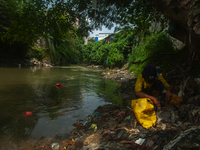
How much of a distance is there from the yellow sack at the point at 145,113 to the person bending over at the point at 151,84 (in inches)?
10.7

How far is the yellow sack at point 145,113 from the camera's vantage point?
7.88ft

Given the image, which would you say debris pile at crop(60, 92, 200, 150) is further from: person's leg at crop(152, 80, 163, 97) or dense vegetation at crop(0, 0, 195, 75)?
dense vegetation at crop(0, 0, 195, 75)

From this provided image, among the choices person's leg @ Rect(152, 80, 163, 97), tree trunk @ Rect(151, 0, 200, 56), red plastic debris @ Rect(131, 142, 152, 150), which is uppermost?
tree trunk @ Rect(151, 0, 200, 56)

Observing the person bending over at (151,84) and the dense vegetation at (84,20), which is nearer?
the person bending over at (151,84)

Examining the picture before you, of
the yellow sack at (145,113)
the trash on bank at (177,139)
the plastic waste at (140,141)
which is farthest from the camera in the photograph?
the yellow sack at (145,113)

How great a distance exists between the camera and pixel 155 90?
3402 mm

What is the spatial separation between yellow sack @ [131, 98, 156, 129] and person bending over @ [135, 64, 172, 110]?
271 mm

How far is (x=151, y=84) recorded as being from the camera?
10.7 ft

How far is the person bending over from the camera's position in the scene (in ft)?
9.66

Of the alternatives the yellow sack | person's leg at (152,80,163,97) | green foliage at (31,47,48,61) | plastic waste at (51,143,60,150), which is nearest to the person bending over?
person's leg at (152,80,163,97)

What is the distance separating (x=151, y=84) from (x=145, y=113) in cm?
99

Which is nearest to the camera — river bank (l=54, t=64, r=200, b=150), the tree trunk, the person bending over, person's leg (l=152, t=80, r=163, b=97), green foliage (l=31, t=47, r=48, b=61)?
river bank (l=54, t=64, r=200, b=150)

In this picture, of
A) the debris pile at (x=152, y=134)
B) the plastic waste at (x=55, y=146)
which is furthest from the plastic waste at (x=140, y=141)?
the plastic waste at (x=55, y=146)

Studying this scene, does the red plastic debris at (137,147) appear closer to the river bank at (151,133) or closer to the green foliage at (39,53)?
the river bank at (151,133)
